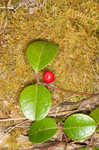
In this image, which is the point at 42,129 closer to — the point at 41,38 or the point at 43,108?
the point at 43,108

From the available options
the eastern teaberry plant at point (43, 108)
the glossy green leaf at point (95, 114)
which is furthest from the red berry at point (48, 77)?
the glossy green leaf at point (95, 114)

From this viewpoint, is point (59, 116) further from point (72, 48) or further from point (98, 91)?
point (72, 48)

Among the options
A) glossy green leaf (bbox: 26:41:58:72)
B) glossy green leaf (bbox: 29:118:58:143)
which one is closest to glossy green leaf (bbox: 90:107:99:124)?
glossy green leaf (bbox: 29:118:58:143)

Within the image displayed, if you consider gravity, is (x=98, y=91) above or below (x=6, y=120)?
above

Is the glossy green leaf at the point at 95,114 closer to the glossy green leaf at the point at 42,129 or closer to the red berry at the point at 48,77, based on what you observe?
the glossy green leaf at the point at 42,129

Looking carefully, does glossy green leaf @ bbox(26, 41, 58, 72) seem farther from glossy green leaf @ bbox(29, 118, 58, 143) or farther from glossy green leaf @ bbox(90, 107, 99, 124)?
glossy green leaf @ bbox(90, 107, 99, 124)

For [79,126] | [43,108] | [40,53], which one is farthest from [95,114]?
[40,53]

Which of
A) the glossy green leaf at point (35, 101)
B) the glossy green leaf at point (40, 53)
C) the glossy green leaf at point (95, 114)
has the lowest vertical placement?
the glossy green leaf at point (95, 114)

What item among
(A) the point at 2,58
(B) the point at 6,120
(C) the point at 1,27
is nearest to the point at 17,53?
(A) the point at 2,58
